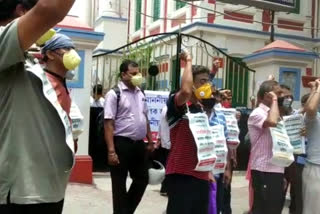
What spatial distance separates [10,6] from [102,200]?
474 cm

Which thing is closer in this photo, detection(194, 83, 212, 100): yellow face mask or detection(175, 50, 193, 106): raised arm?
detection(175, 50, 193, 106): raised arm

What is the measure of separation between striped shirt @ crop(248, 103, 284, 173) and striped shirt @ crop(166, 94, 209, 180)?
2.55ft

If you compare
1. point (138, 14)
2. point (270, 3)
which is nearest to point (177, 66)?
point (270, 3)

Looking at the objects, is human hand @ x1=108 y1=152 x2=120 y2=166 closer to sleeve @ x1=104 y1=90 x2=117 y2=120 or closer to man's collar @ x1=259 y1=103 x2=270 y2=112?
sleeve @ x1=104 y1=90 x2=117 y2=120

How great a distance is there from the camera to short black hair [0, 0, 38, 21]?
2115 millimetres

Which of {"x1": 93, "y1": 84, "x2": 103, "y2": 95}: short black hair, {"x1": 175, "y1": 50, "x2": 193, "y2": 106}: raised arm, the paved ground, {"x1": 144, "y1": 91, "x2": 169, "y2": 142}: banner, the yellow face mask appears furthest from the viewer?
{"x1": 93, "y1": 84, "x2": 103, "y2": 95}: short black hair

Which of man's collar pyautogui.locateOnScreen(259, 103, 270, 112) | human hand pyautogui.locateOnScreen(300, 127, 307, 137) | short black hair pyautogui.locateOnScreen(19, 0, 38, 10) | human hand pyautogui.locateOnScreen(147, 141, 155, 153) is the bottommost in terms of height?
human hand pyautogui.locateOnScreen(147, 141, 155, 153)

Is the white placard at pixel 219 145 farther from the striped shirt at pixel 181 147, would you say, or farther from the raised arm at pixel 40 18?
the raised arm at pixel 40 18

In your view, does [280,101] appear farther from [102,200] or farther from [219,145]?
[102,200]

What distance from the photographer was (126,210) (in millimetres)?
5051

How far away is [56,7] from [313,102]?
3.37 m

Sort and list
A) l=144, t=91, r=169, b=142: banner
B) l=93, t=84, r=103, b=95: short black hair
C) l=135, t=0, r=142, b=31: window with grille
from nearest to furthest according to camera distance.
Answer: l=144, t=91, r=169, b=142: banner → l=93, t=84, r=103, b=95: short black hair → l=135, t=0, r=142, b=31: window with grille

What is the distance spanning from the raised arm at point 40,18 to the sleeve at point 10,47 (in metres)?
0.02

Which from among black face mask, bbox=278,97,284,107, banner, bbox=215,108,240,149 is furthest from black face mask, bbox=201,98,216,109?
banner, bbox=215,108,240,149
